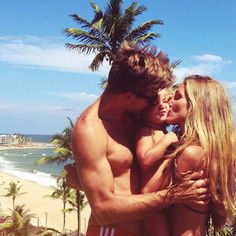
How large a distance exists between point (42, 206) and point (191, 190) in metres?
54.7

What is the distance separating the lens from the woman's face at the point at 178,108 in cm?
325

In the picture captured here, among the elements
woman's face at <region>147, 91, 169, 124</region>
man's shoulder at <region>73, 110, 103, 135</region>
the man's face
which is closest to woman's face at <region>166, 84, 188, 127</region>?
woman's face at <region>147, 91, 169, 124</region>

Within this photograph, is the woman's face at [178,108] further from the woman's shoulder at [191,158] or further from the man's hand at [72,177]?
the man's hand at [72,177]

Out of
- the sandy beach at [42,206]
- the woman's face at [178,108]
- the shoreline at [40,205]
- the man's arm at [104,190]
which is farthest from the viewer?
the shoreline at [40,205]

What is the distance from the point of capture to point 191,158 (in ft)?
10.2

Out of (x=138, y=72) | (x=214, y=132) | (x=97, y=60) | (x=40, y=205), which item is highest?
(x=97, y=60)

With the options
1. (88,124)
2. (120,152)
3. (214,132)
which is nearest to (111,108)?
(88,124)

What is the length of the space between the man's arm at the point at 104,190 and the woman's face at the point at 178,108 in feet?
1.37

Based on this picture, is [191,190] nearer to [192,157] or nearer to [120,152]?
[192,157]

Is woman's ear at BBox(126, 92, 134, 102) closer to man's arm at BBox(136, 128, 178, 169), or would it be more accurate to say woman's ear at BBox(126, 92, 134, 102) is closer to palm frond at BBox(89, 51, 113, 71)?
man's arm at BBox(136, 128, 178, 169)

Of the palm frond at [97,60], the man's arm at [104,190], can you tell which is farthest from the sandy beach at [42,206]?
the man's arm at [104,190]

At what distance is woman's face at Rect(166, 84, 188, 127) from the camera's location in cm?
325

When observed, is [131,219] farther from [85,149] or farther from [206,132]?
[206,132]

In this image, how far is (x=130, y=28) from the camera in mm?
23594
